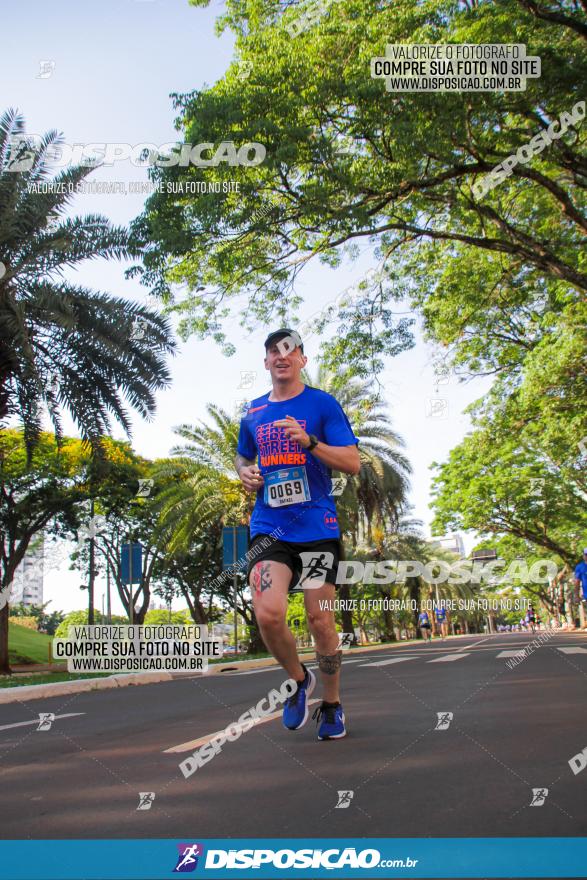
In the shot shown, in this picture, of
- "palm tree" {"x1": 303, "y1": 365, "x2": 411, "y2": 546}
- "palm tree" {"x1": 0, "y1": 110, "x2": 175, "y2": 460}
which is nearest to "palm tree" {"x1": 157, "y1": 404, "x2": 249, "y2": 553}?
"palm tree" {"x1": 303, "y1": 365, "x2": 411, "y2": 546}

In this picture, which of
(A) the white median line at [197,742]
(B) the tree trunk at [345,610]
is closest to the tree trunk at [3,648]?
(B) the tree trunk at [345,610]

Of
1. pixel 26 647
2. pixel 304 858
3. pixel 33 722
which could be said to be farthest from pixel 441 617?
pixel 304 858

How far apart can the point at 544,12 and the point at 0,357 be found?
36.0 feet

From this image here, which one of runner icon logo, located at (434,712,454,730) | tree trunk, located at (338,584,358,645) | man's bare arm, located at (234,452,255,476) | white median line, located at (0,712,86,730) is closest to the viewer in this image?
man's bare arm, located at (234,452,255,476)

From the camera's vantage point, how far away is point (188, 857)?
222cm

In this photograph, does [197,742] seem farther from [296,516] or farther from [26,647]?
[26,647]

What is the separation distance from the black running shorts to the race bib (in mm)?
198

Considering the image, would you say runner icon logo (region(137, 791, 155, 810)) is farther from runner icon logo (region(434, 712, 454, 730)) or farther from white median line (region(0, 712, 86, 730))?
white median line (region(0, 712, 86, 730))

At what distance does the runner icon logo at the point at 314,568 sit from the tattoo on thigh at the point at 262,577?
0.20 m

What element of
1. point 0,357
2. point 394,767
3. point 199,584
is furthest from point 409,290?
point 199,584

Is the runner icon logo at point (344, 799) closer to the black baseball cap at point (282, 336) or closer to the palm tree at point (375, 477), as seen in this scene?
the black baseball cap at point (282, 336)

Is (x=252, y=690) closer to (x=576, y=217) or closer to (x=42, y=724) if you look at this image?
(x=42, y=724)

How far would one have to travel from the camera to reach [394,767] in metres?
3.45

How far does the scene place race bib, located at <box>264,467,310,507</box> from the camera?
4.29m
